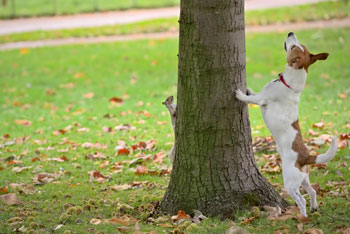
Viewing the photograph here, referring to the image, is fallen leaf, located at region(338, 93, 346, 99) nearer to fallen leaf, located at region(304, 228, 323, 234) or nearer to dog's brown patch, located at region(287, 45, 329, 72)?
dog's brown patch, located at region(287, 45, 329, 72)

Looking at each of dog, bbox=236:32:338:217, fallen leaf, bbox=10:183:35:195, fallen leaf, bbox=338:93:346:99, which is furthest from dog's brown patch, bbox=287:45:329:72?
fallen leaf, bbox=338:93:346:99

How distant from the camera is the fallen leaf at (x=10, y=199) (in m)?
5.09

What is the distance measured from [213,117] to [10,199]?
2.17 meters

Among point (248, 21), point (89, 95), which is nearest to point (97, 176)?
point (89, 95)

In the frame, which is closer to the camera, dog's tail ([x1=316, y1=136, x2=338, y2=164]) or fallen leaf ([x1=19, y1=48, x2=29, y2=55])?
dog's tail ([x1=316, y1=136, x2=338, y2=164])

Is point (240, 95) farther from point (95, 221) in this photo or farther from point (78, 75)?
point (78, 75)

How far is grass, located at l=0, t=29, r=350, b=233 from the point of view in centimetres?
471

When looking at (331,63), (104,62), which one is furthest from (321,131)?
(104,62)

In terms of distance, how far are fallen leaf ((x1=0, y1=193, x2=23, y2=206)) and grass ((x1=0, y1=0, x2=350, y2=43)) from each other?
1242 centimetres

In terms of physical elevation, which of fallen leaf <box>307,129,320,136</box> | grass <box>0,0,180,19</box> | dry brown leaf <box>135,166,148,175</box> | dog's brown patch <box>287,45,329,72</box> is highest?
grass <box>0,0,180,19</box>

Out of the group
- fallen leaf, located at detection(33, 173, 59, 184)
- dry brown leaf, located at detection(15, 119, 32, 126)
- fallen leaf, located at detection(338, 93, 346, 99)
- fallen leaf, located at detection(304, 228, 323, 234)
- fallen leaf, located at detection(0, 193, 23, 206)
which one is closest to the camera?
fallen leaf, located at detection(304, 228, 323, 234)

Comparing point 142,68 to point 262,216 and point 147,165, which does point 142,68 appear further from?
point 262,216

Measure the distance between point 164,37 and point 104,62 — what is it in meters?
3.01

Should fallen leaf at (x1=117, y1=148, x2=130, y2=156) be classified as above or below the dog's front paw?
below
